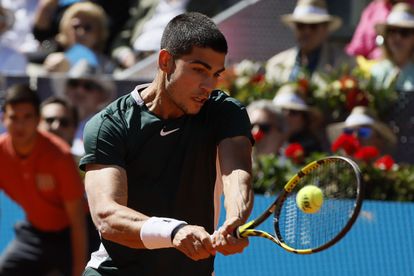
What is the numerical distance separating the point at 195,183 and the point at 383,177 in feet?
10.8

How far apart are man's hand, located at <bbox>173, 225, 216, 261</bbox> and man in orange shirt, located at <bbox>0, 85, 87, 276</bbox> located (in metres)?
3.94

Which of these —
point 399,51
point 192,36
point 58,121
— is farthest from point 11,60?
point 192,36

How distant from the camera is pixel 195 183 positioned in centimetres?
480

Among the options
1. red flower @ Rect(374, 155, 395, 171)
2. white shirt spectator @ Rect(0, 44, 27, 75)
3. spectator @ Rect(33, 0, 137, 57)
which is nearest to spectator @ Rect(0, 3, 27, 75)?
white shirt spectator @ Rect(0, 44, 27, 75)

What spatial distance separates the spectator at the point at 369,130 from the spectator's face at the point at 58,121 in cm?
214

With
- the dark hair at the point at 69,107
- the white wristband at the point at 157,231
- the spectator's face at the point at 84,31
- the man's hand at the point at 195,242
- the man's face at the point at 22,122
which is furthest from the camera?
the spectator's face at the point at 84,31

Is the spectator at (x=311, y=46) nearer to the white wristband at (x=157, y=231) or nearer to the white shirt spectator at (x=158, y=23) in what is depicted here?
the white shirt spectator at (x=158, y=23)

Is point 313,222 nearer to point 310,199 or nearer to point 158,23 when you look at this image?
point 310,199

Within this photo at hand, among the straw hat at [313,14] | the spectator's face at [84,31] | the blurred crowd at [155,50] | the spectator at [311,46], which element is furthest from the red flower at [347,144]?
the spectator's face at [84,31]

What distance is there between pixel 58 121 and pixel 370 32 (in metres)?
2.70

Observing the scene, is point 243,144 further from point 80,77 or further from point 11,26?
point 11,26

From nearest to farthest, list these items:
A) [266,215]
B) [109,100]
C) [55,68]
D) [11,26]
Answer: [266,215], [109,100], [55,68], [11,26]

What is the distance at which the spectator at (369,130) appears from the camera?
27.2 feet

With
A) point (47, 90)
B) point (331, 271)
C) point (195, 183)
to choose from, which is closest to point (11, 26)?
point (47, 90)
